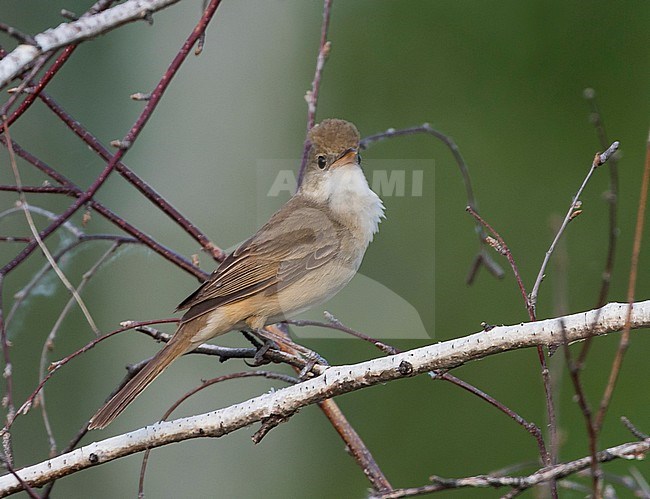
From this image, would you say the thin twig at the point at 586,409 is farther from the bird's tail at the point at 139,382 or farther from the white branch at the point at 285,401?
the bird's tail at the point at 139,382

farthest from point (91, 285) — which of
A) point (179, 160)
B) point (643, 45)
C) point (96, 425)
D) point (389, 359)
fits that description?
point (389, 359)

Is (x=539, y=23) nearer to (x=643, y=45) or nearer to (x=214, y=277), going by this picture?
(x=643, y=45)

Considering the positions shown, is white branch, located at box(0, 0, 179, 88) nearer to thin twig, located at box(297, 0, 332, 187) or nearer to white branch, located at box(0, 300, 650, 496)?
white branch, located at box(0, 300, 650, 496)

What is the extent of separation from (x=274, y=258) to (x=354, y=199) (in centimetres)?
34

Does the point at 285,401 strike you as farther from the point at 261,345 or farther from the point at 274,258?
the point at 274,258

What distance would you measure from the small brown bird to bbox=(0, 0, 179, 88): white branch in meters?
1.15

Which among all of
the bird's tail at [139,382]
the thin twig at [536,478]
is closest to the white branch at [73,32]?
the thin twig at [536,478]

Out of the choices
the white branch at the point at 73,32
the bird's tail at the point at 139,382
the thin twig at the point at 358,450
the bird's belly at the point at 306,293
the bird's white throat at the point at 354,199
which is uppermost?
the white branch at the point at 73,32

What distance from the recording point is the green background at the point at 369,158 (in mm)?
5684

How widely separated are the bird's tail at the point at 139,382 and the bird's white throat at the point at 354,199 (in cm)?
73

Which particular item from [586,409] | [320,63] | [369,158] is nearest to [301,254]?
[320,63]

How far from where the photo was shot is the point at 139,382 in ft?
8.36

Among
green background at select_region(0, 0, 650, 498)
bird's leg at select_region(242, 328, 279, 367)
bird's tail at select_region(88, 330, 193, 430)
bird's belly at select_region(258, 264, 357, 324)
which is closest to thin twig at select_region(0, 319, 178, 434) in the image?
bird's tail at select_region(88, 330, 193, 430)

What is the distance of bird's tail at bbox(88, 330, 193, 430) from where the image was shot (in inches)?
94.7
